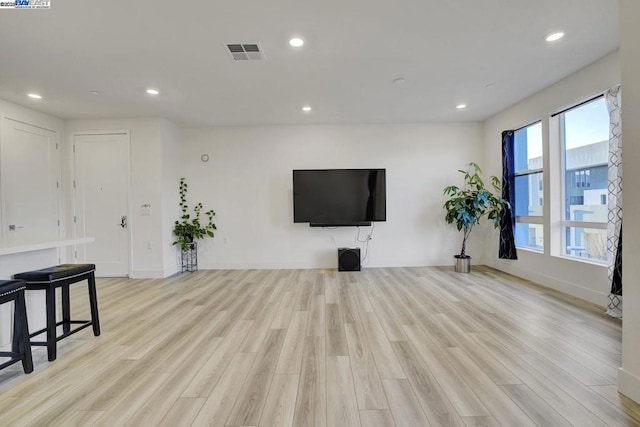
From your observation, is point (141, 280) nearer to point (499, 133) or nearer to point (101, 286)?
point (101, 286)

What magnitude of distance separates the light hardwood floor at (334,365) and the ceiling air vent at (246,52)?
271cm

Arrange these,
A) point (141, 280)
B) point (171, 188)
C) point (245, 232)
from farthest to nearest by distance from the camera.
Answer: point (245, 232), point (171, 188), point (141, 280)

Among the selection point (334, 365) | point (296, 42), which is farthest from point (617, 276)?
point (296, 42)

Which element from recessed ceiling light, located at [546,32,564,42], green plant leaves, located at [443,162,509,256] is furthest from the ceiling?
green plant leaves, located at [443,162,509,256]

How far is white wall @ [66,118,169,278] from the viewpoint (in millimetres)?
4711

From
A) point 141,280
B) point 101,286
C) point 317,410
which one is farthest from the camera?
point 141,280

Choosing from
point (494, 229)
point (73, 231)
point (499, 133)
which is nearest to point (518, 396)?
point (494, 229)

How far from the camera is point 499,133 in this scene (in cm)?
483

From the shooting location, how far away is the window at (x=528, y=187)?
4.15 m

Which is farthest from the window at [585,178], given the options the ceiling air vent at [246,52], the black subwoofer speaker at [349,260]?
the ceiling air vent at [246,52]

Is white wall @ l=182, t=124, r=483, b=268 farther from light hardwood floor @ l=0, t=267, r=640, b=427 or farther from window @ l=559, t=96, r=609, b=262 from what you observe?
light hardwood floor @ l=0, t=267, r=640, b=427

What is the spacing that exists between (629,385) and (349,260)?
141 inches

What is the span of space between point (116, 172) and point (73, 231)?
1266 millimetres

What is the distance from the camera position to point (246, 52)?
281 centimetres
